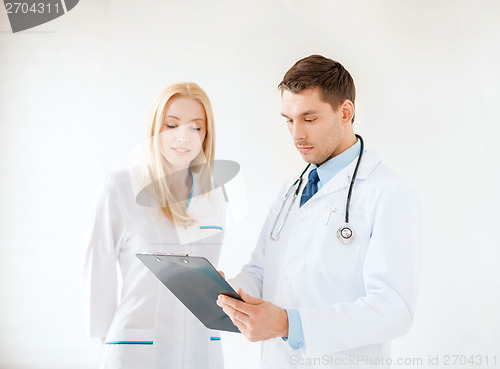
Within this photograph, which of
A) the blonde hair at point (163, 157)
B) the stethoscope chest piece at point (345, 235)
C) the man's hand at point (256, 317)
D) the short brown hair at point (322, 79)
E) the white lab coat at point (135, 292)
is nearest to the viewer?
the man's hand at point (256, 317)

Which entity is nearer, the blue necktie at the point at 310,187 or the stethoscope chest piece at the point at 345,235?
the stethoscope chest piece at the point at 345,235

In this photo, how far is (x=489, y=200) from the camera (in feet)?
7.16

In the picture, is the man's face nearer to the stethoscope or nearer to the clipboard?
A: the stethoscope

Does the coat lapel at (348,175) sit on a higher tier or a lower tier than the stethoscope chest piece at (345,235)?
higher

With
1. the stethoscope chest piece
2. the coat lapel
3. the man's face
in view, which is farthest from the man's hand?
the man's face

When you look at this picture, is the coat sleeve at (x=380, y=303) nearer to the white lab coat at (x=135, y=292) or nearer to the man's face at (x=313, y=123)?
the man's face at (x=313, y=123)

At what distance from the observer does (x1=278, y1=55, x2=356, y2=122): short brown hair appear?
137cm

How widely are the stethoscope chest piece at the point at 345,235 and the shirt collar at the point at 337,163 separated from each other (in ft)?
0.64

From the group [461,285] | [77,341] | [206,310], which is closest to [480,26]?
[461,285]

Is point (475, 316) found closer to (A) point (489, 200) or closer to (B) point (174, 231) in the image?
(A) point (489, 200)

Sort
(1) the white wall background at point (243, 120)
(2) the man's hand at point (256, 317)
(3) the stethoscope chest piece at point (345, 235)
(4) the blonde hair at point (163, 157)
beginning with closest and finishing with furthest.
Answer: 1. (2) the man's hand at point (256, 317)
2. (3) the stethoscope chest piece at point (345, 235)
3. (4) the blonde hair at point (163, 157)
4. (1) the white wall background at point (243, 120)

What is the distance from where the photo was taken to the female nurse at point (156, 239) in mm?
1562

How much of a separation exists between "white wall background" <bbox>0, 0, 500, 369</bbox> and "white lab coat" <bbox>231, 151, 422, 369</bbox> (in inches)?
38.1

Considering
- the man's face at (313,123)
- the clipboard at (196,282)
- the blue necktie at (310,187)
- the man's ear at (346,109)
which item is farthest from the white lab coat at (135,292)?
the man's ear at (346,109)
